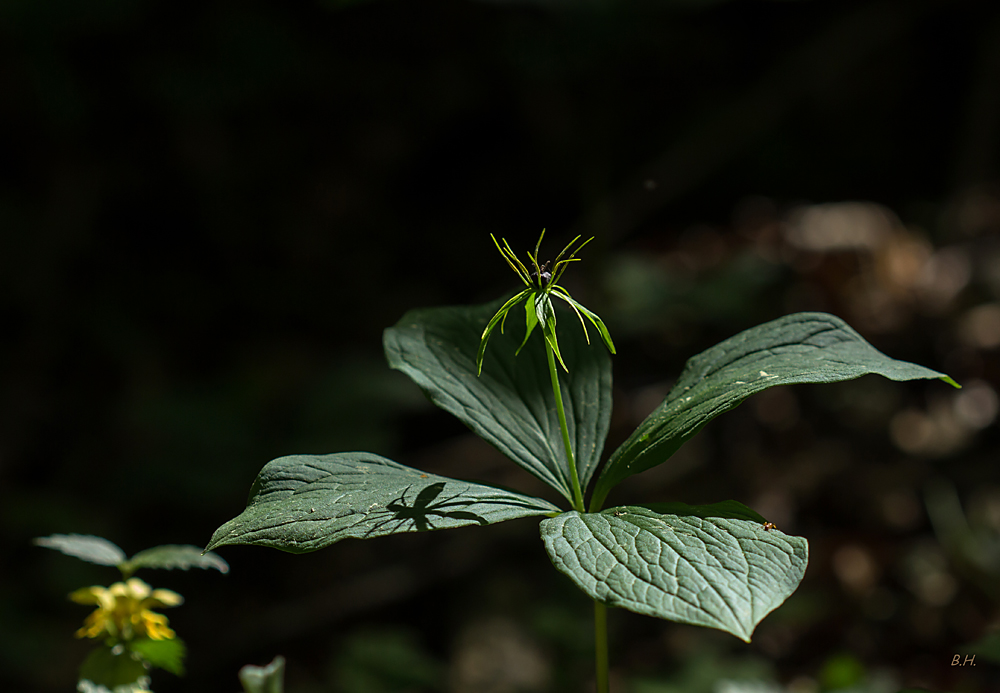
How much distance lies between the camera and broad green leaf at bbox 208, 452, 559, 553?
760 mm

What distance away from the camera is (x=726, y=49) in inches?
182

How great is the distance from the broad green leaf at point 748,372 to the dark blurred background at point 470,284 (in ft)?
2.50

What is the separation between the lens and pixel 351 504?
81cm

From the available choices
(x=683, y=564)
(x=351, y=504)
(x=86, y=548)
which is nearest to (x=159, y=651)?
(x=86, y=548)

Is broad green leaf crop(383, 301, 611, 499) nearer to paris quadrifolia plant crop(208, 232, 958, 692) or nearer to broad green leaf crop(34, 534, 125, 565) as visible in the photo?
paris quadrifolia plant crop(208, 232, 958, 692)

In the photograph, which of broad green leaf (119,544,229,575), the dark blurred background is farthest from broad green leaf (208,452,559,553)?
the dark blurred background

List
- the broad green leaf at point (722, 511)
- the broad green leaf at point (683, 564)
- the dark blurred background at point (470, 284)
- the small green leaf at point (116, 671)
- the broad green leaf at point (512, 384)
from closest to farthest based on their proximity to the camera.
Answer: the broad green leaf at point (683, 564) < the broad green leaf at point (722, 511) < the small green leaf at point (116, 671) < the broad green leaf at point (512, 384) < the dark blurred background at point (470, 284)

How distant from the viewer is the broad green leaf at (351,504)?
0.76 metres

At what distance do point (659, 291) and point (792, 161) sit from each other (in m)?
1.99

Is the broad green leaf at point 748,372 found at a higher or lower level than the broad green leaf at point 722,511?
higher

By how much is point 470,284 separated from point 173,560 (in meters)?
3.18

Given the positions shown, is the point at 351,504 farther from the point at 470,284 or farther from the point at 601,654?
the point at 470,284

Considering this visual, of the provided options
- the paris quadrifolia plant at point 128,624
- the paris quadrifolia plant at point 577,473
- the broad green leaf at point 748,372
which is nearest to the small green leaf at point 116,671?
the paris quadrifolia plant at point 128,624

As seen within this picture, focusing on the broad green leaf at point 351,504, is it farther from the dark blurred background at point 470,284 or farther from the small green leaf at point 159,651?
the dark blurred background at point 470,284
